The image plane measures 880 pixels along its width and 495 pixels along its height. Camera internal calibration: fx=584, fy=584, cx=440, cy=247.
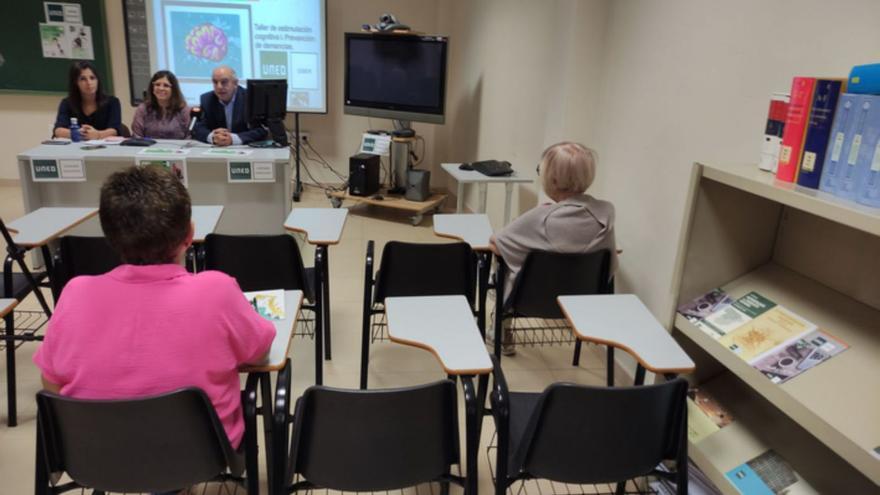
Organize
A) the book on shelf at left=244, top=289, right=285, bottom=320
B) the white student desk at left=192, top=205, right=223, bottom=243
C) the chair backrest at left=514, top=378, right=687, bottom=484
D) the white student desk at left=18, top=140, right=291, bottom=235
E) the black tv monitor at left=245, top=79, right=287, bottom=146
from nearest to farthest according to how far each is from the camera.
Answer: the chair backrest at left=514, top=378, right=687, bottom=484 < the book on shelf at left=244, top=289, right=285, bottom=320 < the white student desk at left=192, top=205, right=223, bottom=243 < the white student desk at left=18, top=140, right=291, bottom=235 < the black tv monitor at left=245, top=79, right=287, bottom=146

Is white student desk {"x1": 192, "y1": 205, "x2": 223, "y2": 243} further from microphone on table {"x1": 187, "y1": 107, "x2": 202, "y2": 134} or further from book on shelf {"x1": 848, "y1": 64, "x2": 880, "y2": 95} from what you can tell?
book on shelf {"x1": 848, "y1": 64, "x2": 880, "y2": 95}

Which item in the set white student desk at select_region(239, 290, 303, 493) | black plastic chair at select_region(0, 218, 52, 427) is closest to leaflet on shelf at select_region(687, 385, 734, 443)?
white student desk at select_region(239, 290, 303, 493)

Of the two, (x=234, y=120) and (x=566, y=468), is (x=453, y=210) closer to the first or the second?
(x=234, y=120)

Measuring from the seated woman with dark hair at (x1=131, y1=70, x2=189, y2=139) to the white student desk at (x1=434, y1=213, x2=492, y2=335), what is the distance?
250 cm

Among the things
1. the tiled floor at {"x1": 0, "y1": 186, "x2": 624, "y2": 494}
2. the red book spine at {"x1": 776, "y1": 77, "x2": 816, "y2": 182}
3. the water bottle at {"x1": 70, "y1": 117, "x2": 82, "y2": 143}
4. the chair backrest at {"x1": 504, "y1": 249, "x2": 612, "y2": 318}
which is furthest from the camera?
the water bottle at {"x1": 70, "y1": 117, "x2": 82, "y2": 143}

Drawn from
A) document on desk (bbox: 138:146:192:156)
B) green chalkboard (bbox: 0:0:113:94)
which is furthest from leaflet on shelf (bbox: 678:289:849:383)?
green chalkboard (bbox: 0:0:113:94)

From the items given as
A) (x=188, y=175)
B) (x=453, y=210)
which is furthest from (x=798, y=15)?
(x=453, y=210)

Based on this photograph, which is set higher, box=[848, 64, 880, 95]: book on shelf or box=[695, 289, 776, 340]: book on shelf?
box=[848, 64, 880, 95]: book on shelf

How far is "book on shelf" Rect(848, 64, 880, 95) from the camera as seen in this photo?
1260 millimetres

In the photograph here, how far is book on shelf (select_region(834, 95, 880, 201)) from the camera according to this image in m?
1.26

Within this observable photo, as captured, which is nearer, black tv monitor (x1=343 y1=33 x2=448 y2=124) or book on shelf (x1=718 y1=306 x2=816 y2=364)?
book on shelf (x1=718 y1=306 x2=816 y2=364)

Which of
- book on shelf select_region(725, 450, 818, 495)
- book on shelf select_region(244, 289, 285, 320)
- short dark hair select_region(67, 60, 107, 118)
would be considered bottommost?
book on shelf select_region(725, 450, 818, 495)

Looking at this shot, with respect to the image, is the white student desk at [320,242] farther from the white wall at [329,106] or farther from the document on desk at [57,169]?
the white wall at [329,106]

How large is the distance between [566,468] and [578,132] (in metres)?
2.33
